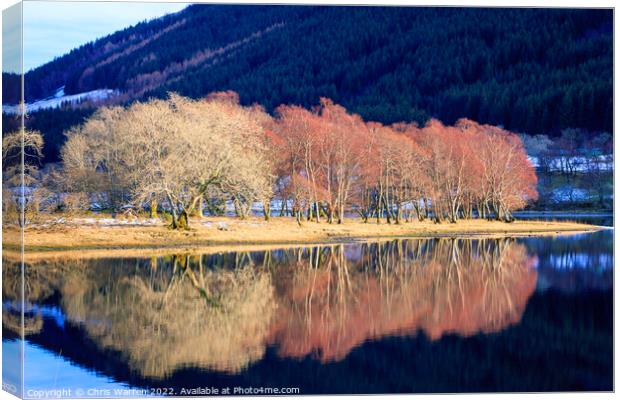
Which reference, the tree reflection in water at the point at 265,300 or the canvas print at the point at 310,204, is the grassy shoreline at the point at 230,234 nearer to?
the canvas print at the point at 310,204

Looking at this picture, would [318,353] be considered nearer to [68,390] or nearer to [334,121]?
[68,390]

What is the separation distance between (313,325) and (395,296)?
7.00 meters

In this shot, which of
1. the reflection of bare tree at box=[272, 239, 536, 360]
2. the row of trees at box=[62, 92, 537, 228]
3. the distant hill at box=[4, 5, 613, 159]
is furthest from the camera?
the row of trees at box=[62, 92, 537, 228]

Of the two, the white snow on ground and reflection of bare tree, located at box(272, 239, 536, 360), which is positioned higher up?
the white snow on ground

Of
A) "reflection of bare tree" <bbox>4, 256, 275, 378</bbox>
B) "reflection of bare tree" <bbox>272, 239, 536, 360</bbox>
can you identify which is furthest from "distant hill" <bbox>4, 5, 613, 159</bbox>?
"reflection of bare tree" <bbox>272, 239, 536, 360</bbox>

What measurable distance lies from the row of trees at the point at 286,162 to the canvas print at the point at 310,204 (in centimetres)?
25

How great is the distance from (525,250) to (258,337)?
30.1 meters

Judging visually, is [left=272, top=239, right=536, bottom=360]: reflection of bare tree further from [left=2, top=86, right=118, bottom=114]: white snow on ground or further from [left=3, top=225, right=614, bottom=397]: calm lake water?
[left=2, top=86, right=118, bottom=114]: white snow on ground

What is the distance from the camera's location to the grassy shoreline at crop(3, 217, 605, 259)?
162 ft

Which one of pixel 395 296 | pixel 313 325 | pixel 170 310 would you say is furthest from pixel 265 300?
pixel 313 325

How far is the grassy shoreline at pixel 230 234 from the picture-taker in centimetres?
4936

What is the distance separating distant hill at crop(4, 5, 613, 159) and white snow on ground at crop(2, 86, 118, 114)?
63cm

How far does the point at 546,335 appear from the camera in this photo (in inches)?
1154

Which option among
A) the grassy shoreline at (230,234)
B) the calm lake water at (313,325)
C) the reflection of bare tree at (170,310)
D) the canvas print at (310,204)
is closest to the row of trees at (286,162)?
the canvas print at (310,204)
